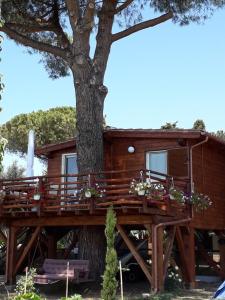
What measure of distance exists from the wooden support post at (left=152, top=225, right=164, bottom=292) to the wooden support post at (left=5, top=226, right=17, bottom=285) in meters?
4.91

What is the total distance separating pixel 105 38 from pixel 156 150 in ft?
13.7

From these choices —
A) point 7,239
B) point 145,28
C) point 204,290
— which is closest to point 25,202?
point 7,239

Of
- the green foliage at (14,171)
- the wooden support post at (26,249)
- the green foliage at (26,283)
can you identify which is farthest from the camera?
the green foliage at (14,171)

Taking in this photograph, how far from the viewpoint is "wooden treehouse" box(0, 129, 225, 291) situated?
1460cm

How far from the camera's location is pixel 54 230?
19438 mm

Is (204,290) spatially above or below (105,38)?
below

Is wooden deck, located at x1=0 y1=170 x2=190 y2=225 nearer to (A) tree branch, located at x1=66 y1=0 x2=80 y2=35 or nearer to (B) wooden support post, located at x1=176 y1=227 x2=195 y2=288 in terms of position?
(B) wooden support post, located at x1=176 y1=227 x2=195 y2=288

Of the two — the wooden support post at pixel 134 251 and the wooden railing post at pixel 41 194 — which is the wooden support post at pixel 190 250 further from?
the wooden railing post at pixel 41 194

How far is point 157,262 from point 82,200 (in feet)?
8.78

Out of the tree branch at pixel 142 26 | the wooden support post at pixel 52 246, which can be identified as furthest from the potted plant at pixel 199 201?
the tree branch at pixel 142 26

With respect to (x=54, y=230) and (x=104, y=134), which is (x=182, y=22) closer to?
(x=104, y=134)

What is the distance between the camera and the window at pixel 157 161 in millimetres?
17562

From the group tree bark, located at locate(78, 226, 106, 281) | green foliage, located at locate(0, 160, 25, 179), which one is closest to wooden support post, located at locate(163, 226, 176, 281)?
tree bark, located at locate(78, 226, 106, 281)

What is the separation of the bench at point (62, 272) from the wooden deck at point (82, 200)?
1.39 m
